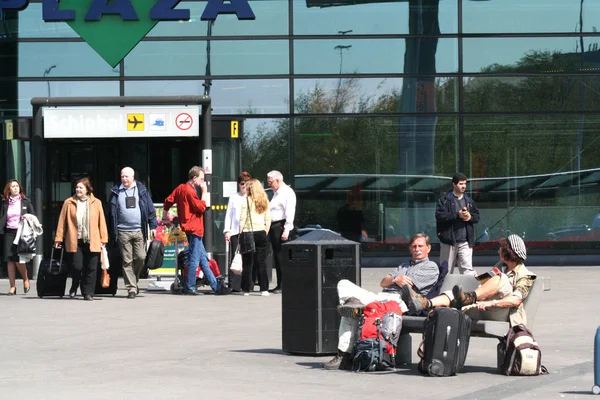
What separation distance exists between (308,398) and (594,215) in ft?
49.7

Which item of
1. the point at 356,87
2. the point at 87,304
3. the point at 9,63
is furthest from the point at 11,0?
the point at 87,304

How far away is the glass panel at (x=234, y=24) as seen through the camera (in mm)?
22922

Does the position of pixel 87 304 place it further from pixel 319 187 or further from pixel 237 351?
pixel 319 187

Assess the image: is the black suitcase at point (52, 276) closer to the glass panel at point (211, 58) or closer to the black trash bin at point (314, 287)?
the glass panel at point (211, 58)

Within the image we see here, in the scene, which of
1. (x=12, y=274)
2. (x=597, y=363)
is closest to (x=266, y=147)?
(x=12, y=274)

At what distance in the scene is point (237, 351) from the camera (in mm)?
11695

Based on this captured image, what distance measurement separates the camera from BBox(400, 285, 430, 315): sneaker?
416 inches

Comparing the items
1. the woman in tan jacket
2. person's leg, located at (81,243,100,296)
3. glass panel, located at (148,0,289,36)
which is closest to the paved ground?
person's leg, located at (81,243,100,296)

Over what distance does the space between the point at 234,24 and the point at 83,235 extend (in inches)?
274

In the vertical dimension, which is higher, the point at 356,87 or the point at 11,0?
the point at 11,0

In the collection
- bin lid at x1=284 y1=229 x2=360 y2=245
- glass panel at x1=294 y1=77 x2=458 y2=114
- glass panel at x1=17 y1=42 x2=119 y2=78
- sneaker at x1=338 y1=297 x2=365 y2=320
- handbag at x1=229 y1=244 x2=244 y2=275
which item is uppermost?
glass panel at x1=17 y1=42 x2=119 y2=78

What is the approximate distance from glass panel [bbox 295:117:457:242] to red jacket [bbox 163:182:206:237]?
4928 millimetres

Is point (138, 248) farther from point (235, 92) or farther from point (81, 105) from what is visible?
point (235, 92)

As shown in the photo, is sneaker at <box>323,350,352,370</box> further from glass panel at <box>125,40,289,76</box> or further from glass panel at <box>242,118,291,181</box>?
glass panel at <box>125,40,289,76</box>
